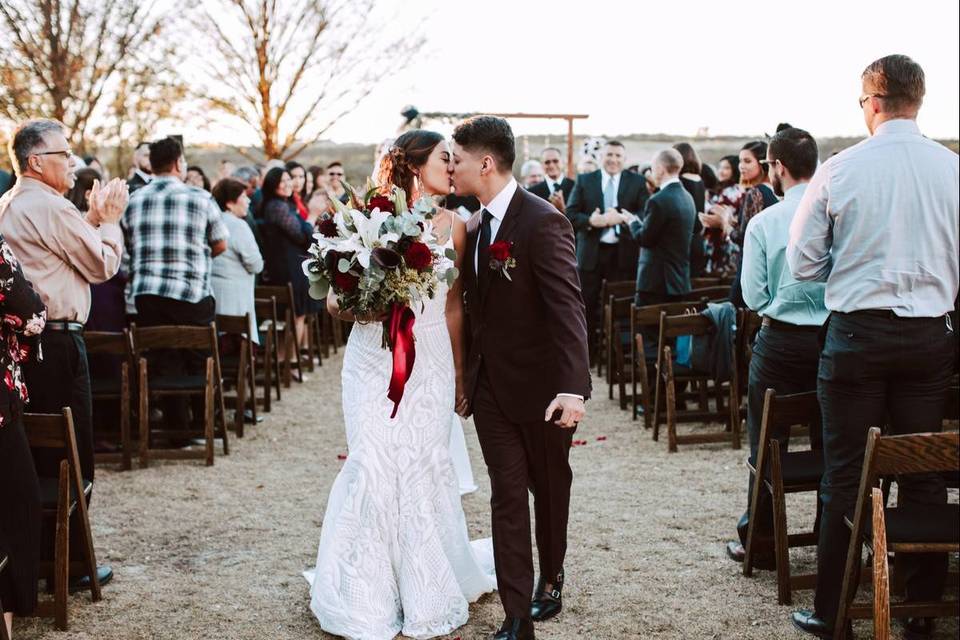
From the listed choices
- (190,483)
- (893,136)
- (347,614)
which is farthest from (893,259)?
(190,483)

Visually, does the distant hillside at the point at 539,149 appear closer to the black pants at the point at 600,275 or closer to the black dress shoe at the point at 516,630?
the black pants at the point at 600,275

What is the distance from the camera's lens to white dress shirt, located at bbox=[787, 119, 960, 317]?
422 cm

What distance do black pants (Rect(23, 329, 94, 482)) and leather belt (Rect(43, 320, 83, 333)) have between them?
0.7 inches

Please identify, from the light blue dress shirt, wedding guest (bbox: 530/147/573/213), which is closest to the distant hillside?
wedding guest (bbox: 530/147/573/213)

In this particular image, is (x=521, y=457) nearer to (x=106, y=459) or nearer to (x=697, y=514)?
(x=697, y=514)

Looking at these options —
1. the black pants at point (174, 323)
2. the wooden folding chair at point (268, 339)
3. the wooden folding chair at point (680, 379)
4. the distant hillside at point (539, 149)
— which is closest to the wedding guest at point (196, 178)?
the wooden folding chair at point (268, 339)

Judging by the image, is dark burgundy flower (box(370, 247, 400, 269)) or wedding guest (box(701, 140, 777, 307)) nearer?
dark burgundy flower (box(370, 247, 400, 269))

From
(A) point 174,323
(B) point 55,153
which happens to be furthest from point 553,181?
(B) point 55,153

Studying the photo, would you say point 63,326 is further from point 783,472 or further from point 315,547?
point 783,472

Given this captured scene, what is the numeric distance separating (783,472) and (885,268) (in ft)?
4.63

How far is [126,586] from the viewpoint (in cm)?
564

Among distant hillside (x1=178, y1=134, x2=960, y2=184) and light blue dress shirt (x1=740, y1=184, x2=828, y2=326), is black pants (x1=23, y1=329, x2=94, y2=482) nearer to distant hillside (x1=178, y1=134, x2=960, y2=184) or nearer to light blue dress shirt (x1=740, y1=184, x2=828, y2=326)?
light blue dress shirt (x1=740, y1=184, x2=828, y2=326)

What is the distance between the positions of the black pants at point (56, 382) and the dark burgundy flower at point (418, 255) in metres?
2.23

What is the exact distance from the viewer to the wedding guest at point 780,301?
5.50 m
